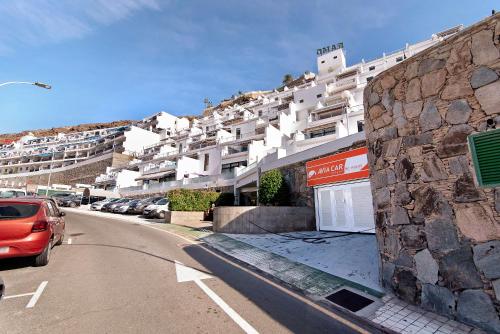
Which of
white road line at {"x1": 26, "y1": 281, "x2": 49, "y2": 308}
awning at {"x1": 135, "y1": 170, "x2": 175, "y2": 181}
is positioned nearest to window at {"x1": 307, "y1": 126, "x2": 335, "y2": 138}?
awning at {"x1": 135, "y1": 170, "x2": 175, "y2": 181}

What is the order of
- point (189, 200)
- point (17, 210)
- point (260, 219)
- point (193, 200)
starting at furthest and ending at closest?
point (193, 200), point (189, 200), point (260, 219), point (17, 210)

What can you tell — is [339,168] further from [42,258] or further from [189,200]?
[189,200]

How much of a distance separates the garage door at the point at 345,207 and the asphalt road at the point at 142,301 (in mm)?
6898

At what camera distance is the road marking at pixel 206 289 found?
4.30m

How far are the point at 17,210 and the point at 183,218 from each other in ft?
42.5

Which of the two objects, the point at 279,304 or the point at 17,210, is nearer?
the point at 279,304

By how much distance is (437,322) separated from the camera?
437 centimetres

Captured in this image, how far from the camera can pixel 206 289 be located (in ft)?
19.4

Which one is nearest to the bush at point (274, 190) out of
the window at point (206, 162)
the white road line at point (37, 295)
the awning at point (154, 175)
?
the white road line at point (37, 295)

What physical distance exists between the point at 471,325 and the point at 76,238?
45.0ft

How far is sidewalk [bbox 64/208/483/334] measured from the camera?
172 inches

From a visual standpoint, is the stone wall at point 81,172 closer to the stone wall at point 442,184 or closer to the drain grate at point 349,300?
the drain grate at point 349,300

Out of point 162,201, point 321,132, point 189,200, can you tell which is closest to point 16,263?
point 189,200

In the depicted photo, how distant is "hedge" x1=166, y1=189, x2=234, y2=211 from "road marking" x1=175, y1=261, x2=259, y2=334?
12758 mm
